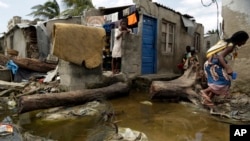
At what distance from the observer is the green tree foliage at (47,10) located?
65.8 feet

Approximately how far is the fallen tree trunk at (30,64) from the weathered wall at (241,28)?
7.06 metres

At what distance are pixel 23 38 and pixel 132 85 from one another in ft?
25.3

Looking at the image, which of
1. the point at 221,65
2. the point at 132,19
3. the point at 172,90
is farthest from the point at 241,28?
the point at 132,19

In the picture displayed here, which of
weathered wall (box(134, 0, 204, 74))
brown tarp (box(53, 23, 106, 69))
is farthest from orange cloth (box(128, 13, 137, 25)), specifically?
brown tarp (box(53, 23, 106, 69))

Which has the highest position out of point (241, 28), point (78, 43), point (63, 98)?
point (241, 28)

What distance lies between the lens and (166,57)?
11.5m

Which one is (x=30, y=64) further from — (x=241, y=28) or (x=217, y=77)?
(x=241, y=28)

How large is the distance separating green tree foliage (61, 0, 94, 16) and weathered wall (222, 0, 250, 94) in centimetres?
1184

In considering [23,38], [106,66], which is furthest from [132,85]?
[23,38]

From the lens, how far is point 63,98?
5680 millimetres

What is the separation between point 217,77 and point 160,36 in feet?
19.8

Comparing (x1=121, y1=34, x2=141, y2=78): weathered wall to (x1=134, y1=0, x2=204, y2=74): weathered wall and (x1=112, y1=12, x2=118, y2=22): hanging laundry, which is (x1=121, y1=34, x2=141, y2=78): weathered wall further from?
(x1=112, y1=12, x2=118, y2=22): hanging laundry

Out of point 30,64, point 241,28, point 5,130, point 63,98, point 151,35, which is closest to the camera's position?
point 5,130

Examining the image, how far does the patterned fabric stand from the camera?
4875mm
